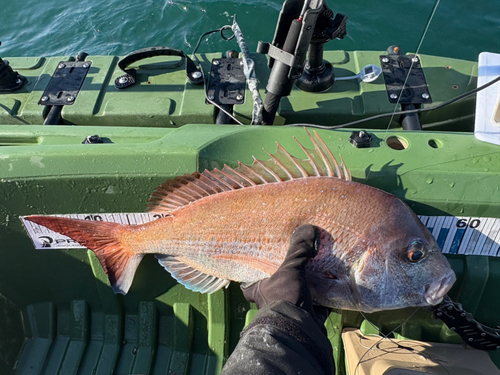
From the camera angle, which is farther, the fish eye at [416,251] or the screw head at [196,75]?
the screw head at [196,75]

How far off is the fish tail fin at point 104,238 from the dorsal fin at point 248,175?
28cm

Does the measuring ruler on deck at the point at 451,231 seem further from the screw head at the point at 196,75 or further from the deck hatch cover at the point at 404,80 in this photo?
the screw head at the point at 196,75

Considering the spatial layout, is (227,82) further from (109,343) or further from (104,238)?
(109,343)

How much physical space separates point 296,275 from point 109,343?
1.60 meters

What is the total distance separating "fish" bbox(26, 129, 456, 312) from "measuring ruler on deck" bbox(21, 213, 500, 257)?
→ 0.16 metres

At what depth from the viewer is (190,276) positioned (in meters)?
2.06

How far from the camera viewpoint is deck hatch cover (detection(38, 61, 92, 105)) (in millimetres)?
2732

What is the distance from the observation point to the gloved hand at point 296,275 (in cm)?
155

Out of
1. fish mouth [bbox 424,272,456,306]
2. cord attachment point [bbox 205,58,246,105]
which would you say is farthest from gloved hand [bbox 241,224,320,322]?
cord attachment point [bbox 205,58,246,105]

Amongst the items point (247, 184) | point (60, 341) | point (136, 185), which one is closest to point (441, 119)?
point (247, 184)

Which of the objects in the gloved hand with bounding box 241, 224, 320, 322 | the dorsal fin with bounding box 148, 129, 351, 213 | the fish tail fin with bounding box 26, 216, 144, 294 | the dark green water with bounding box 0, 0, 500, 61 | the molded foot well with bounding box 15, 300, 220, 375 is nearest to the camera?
the gloved hand with bounding box 241, 224, 320, 322

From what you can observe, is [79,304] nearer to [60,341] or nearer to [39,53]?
[60,341]

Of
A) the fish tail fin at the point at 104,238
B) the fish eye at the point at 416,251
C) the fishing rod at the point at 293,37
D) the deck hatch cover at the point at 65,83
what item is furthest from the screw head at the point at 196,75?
the fish eye at the point at 416,251

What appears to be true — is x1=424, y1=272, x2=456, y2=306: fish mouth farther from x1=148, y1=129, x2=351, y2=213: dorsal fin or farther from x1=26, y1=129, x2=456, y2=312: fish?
x1=148, y1=129, x2=351, y2=213: dorsal fin
